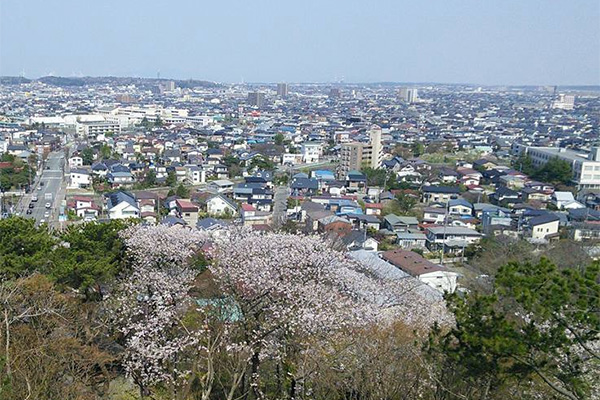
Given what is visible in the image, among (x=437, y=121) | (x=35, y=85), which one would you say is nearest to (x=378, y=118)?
(x=437, y=121)

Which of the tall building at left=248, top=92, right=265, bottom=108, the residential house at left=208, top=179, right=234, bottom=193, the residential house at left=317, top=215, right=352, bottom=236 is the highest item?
the tall building at left=248, top=92, right=265, bottom=108

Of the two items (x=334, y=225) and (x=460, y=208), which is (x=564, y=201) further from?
(x=334, y=225)

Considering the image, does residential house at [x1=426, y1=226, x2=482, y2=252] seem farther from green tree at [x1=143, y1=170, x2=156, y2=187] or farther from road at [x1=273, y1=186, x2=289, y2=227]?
green tree at [x1=143, y1=170, x2=156, y2=187]

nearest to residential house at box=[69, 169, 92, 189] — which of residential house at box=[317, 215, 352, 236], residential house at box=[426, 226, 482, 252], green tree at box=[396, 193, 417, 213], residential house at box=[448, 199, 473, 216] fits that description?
residential house at box=[317, 215, 352, 236]

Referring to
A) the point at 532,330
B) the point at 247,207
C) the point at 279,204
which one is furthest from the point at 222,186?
the point at 532,330

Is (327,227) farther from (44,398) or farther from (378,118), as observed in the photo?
(378,118)

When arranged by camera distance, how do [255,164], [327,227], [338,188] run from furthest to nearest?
[255,164], [338,188], [327,227]

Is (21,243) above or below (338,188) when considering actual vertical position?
above
